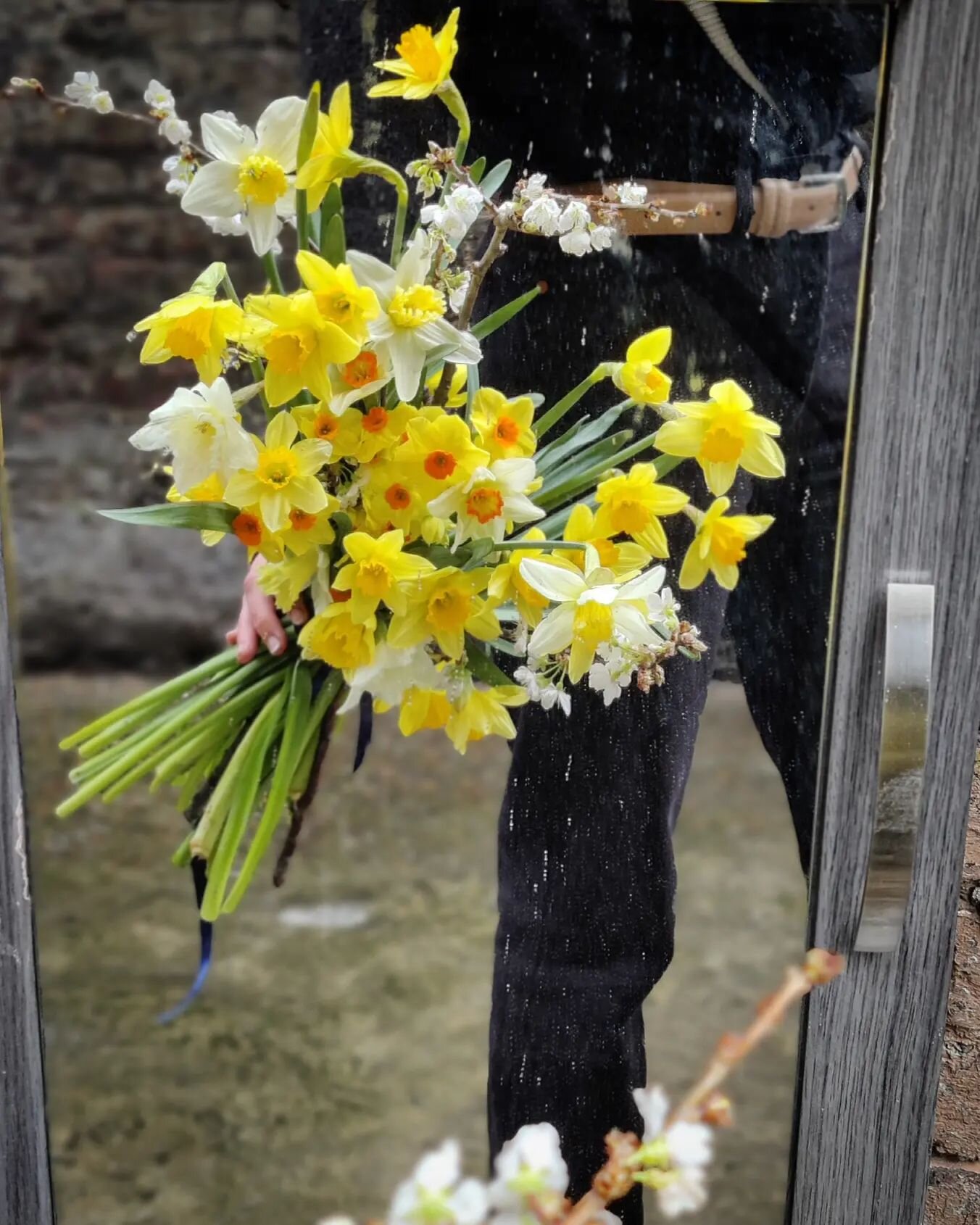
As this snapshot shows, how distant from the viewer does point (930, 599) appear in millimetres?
750

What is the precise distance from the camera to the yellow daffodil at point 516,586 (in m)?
0.66

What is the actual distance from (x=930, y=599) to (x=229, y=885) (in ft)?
1.74

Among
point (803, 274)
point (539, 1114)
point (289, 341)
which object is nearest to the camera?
point (289, 341)

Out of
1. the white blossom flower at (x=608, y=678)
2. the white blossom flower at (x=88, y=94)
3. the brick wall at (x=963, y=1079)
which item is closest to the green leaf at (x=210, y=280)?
the white blossom flower at (x=88, y=94)

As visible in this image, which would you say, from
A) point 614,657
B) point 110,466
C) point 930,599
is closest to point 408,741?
point 614,657

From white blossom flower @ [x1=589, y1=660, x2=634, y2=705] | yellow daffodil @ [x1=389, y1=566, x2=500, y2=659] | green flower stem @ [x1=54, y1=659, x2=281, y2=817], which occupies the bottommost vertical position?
green flower stem @ [x1=54, y1=659, x2=281, y2=817]

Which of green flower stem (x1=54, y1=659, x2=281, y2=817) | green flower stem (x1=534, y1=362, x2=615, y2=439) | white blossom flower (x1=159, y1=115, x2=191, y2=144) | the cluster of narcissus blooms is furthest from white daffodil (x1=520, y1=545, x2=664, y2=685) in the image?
white blossom flower (x1=159, y1=115, x2=191, y2=144)

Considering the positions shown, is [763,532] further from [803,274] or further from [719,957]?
[719,957]

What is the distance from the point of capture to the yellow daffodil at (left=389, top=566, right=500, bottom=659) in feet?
2.17

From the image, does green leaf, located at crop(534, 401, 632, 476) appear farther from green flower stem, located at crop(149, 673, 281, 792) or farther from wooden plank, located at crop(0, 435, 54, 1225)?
wooden plank, located at crop(0, 435, 54, 1225)

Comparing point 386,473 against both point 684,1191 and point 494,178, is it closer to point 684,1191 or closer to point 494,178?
point 494,178

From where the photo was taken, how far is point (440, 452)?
64 cm

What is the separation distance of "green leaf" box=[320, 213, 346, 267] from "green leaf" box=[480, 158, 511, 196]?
93 millimetres

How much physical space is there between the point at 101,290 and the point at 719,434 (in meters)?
0.40
